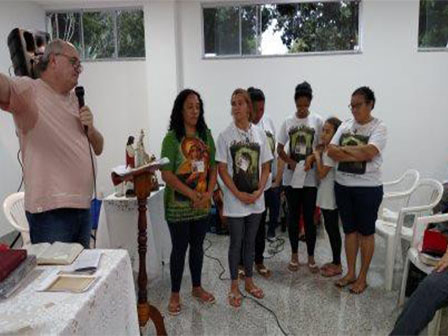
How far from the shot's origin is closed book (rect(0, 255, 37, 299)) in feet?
3.61

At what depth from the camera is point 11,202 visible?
2660mm

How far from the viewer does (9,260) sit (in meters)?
1.16

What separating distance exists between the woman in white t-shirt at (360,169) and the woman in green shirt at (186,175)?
0.86 m

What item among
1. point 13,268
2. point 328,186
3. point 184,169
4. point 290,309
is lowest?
point 290,309

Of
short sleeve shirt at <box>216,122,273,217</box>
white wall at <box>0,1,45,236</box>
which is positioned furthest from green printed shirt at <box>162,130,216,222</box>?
white wall at <box>0,1,45,236</box>

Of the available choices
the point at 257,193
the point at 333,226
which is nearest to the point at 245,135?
the point at 257,193

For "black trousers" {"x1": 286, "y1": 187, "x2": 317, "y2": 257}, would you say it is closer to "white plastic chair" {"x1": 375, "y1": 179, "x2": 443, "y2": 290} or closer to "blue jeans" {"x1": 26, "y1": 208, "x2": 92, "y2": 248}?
"white plastic chair" {"x1": 375, "y1": 179, "x2": 443, "y2": 290}

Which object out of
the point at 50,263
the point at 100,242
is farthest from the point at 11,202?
the point at 50,263

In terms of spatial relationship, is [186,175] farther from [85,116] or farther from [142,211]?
[85,116]

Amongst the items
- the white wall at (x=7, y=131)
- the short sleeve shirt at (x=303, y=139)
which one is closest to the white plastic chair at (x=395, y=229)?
the short sleeve shirt at (x=303, y=139)

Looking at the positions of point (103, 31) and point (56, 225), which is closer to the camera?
point (56, 225)

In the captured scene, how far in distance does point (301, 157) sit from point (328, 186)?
29 centimetres

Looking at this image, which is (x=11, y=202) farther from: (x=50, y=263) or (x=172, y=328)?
(x=50, y=263)

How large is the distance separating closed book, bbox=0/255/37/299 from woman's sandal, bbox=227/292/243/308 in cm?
150
